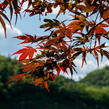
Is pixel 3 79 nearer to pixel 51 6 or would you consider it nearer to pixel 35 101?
pixel 35 101

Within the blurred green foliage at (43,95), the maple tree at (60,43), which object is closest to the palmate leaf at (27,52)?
the maple tree at (60,43)

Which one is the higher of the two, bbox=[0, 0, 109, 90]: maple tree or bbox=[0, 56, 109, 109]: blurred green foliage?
bbox=[0, 0, 109, 90]: maple tree

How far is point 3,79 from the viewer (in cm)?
2288

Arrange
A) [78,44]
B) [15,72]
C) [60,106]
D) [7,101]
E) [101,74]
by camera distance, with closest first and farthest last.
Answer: [78,44] < [7,101] < [15,72] < [60,106] < [101,74]

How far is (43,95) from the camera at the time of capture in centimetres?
2481

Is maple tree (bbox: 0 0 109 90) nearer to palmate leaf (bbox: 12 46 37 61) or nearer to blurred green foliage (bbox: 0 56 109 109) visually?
palmate leaf (bbox: 12 46 37 61)

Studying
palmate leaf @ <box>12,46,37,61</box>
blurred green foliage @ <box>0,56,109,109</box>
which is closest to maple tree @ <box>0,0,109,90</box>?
palmate leaf @ <box>12,46,37,61</box>

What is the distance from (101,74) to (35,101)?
91.0 feet

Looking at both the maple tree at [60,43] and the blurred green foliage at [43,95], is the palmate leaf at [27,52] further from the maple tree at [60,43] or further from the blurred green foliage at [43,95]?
the blurred green foliage at [43,95]

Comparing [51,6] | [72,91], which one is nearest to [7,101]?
[72,91]

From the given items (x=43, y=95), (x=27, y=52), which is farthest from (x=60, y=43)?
(x=43, y=95)

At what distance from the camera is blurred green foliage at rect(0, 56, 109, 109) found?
2200 cm

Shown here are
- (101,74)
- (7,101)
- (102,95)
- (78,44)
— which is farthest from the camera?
(101,74)

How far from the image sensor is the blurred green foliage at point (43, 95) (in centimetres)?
2200
